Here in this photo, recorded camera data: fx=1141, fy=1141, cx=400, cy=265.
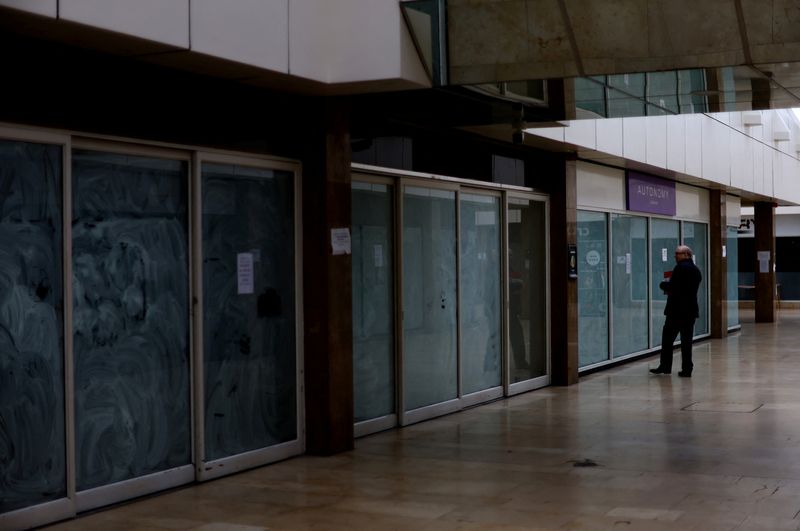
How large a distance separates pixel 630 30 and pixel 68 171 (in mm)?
3998

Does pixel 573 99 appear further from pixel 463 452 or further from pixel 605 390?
pixel 605 390

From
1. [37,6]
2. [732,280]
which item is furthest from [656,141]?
[37,6]

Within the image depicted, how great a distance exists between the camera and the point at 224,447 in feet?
28.6

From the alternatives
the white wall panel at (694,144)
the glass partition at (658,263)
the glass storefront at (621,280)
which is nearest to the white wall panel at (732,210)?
the glass storefront at (621,280)

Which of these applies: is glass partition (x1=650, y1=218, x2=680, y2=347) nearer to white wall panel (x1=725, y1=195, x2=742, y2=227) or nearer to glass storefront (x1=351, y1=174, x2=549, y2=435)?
white wall panel (x1=725, y1=195, x2=742, y2=227)

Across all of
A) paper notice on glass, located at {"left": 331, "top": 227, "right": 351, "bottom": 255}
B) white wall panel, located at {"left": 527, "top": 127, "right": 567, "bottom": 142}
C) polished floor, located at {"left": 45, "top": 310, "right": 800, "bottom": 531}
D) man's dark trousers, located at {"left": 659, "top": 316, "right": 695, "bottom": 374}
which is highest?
white wall panel, located at {"left": 527, "top": 127, "right": 567, "bottom": 142}

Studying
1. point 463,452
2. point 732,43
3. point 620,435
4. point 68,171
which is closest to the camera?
point 68,171

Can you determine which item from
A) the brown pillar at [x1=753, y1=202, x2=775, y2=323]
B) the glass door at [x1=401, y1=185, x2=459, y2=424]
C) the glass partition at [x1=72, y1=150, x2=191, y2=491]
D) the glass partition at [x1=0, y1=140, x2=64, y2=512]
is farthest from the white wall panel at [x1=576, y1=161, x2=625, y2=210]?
the brown pillar at [x1=753, y1=202, x2=775, y2=323]

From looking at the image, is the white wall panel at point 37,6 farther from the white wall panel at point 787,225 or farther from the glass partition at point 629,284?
the white wall panel at point 787,225

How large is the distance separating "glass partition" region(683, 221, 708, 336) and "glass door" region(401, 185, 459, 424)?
1084 cm

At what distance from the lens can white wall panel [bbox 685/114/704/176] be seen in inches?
746

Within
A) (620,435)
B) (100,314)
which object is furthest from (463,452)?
(100,314)

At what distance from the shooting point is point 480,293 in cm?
1307

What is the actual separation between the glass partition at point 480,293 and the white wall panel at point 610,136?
1951 mm
